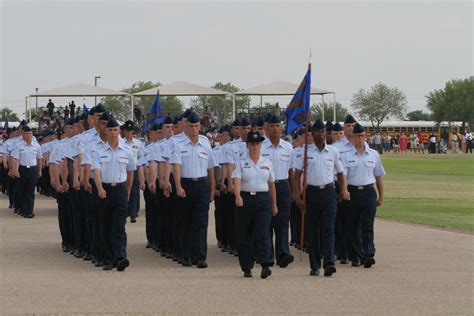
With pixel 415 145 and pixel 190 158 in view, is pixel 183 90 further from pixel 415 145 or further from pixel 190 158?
pixel 415 145

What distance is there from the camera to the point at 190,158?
51.1 feet

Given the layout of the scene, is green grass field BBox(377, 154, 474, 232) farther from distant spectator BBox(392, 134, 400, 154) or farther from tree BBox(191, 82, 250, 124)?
distant spectator BBox(392, 134, 400, 154)

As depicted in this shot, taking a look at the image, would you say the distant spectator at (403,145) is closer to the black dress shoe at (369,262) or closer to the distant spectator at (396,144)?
the distant spectator at (396,144)

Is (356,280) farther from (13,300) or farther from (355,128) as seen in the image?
(13,300)

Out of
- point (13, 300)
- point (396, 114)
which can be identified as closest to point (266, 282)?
point (13, 300)

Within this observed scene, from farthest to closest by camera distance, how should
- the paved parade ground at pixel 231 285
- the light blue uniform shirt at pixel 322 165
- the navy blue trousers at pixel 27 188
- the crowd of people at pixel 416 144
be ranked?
the crowd of people at pixel 416 144 < the navy blue trousers at pixel 27 188 < the light blue uniform shirt at pixel 322 165 < the paved parade ground at pixel 231 285

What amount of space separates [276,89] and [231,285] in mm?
33005

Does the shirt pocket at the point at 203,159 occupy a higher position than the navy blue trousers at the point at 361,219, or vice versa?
the shirt pocket at the point at 203,159

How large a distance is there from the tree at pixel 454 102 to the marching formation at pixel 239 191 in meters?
109

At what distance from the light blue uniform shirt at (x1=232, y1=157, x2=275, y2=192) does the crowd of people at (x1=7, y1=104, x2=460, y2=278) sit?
0.04 ft

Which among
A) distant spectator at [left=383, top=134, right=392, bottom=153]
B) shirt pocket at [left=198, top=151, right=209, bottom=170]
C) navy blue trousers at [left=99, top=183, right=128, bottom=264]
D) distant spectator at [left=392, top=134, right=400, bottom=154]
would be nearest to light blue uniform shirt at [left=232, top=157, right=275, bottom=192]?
shirt pocket at [left=198, top=151, right=209, bottom=170]

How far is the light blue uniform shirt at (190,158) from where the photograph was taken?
15578 mm

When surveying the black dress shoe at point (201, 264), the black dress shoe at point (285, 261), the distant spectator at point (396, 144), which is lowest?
the distant spectator at point (396, 144)

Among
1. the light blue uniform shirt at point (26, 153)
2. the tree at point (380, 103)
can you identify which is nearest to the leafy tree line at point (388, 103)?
the tree at point (380, 103)
